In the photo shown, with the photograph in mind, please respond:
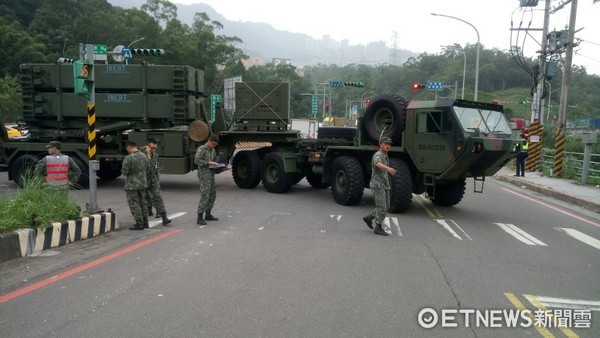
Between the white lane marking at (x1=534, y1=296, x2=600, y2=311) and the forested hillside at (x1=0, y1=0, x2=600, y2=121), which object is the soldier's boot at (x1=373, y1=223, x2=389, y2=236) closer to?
the white lane marking at (x1=534, y1=296, x2=600, y2=311)

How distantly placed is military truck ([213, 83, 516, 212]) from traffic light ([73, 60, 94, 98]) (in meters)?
5.90

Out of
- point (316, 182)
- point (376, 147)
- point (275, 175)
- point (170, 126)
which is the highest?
point (170, 126)

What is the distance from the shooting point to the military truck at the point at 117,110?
1415 centimetres

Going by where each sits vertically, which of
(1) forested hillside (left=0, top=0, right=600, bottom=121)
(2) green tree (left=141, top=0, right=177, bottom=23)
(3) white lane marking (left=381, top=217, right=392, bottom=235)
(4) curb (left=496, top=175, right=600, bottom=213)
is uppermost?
(2) green tree (left=141, top=0, right=177, bottom=23)

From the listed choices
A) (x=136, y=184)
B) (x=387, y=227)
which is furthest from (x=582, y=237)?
(x=136, y=184)

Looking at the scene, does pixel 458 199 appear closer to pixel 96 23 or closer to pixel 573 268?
pixel 573 268

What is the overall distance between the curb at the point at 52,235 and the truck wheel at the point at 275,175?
588 cm

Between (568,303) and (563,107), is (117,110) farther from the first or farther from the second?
(563,107)

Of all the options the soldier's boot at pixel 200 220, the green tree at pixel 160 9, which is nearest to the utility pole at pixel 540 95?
the soldier's boot at pixel 200 220

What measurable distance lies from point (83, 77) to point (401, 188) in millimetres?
6710

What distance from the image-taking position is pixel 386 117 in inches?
449

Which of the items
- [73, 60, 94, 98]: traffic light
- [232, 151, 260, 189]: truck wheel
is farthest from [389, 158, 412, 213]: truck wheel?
[73, 60, 94, 98]: traffic light

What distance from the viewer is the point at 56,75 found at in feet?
47.0

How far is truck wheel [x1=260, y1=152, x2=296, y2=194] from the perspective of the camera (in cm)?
1383
